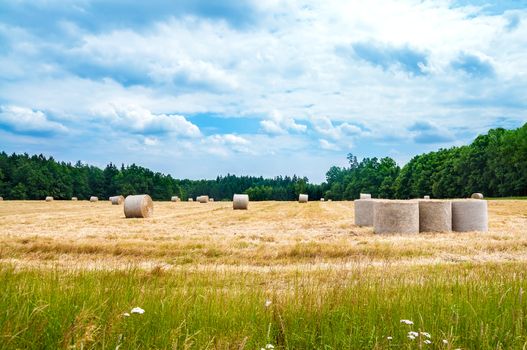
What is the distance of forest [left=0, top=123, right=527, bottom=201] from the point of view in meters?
85.1

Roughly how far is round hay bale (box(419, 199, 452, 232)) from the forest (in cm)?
6916

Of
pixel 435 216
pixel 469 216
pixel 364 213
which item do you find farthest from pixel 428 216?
pixel 364 213

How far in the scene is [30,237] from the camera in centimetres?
1559

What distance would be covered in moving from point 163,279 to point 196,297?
286 centimetres

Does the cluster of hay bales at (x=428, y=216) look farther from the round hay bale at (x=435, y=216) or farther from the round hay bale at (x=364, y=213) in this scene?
the round hay bale at (x=364, y=213)

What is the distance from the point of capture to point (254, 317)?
15.8 feet

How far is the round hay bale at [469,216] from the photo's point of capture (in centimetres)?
1838

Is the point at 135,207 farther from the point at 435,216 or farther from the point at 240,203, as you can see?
the point at 435,216

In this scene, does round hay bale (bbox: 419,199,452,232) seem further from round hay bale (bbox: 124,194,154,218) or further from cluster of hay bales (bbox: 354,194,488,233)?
round hay bale (bbox: 124,194,154,218)

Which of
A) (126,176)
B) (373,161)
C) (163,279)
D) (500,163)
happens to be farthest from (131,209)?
(373,161)

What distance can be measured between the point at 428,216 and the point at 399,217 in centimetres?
140

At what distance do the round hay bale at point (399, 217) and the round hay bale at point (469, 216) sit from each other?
77.8 inches

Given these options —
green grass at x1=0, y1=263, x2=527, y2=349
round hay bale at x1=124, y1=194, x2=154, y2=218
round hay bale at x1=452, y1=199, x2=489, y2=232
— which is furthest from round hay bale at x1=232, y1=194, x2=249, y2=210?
green grass at x1=0, y1=263, x2=527, y2=349

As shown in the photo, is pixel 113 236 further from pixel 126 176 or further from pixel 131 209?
pixel 126 176
